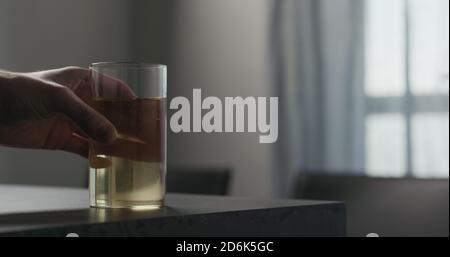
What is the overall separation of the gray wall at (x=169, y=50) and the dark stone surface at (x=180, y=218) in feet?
7.58

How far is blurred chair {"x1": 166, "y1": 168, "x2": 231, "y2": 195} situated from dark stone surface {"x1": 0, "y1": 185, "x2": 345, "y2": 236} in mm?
1018

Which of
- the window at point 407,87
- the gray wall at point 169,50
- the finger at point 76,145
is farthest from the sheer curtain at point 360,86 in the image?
the finger at point 76,145

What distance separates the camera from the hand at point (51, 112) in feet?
2.33

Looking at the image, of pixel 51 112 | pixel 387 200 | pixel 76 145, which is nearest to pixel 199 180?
pixel 387 200

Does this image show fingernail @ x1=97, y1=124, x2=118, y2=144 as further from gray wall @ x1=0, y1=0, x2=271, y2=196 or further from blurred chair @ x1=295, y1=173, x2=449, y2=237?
gray wall @ x1=0, y1=0, x2=271, y2=196

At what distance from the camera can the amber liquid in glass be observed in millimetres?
708

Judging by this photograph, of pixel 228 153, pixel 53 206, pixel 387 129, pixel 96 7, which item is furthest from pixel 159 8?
pixel 53 206

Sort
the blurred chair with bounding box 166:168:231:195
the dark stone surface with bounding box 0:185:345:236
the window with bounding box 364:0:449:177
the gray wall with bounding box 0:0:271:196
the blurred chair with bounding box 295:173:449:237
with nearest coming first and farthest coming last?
the dark stone surface with bounding box 0:185:345:236 → the blurred chair with bounding box 295:173:449:237 → the blurred chair with bounding box 166:168:231:195 → the window with bounding box 364:0:449:177 → the gray wall with bounding box 0:0:271:196

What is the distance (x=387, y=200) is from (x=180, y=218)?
100cm

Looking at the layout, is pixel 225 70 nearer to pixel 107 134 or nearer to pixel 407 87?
pixel 407 87

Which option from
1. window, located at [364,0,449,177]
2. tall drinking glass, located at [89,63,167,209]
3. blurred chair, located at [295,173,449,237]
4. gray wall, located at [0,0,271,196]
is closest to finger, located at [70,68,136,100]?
tall drinking glass, located at [89,63,167,209]

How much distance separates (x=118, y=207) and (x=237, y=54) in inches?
101
